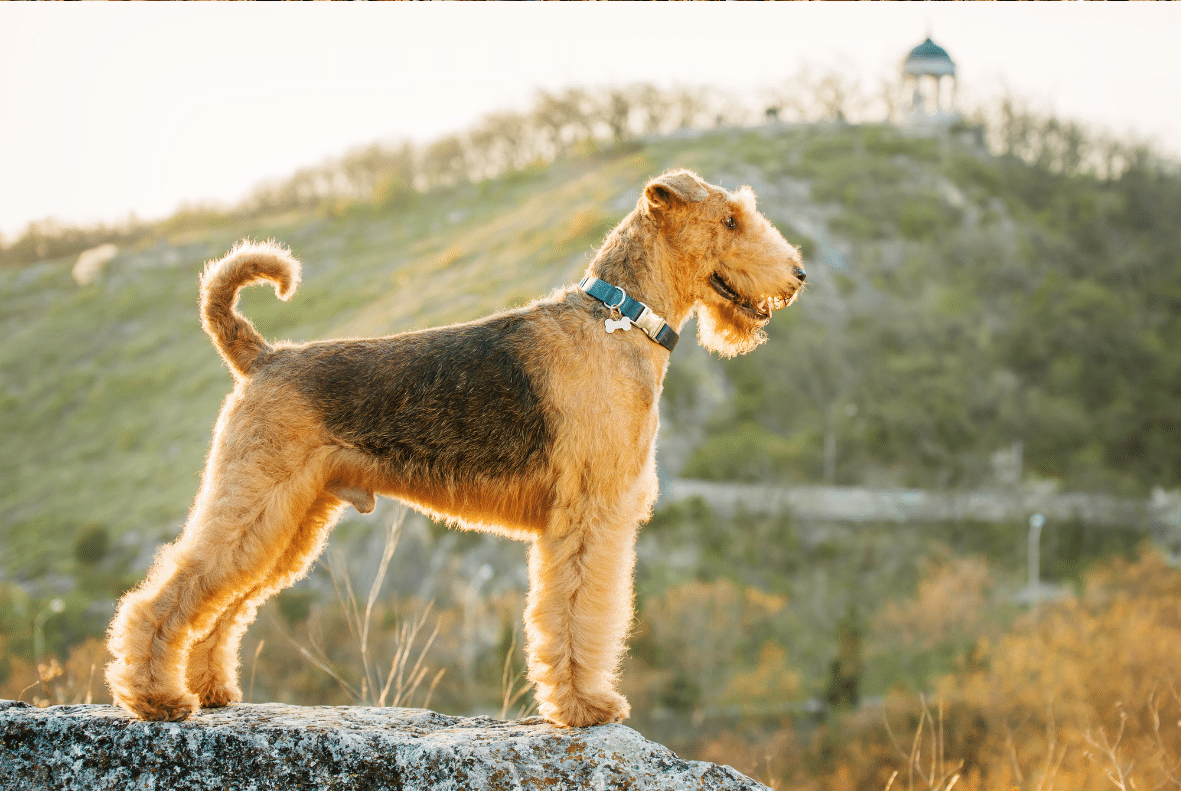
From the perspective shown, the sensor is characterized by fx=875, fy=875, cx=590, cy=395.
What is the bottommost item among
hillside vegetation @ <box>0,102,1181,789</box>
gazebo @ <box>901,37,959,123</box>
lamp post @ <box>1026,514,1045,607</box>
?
lamp post @ <box>1026,514,1045,607</box>

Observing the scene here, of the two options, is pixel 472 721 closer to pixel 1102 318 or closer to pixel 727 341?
pixel 727 341

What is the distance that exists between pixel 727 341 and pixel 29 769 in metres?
3.68

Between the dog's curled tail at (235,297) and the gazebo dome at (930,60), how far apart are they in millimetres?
97764

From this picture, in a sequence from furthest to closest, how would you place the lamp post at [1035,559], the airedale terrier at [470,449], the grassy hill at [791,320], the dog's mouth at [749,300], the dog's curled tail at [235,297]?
the grassy hill at [791,320] → the lamp post at [1035,559] → the dog's mouth at [749,300] → the dog's curled tail at [235,297] → the airedale terrier at [470,449]

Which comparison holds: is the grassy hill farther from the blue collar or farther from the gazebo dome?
the blue collar

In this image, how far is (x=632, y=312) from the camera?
13.8 feet

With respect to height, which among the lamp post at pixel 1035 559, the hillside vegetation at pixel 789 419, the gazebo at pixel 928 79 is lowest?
the lamp post at pixel 1035 559

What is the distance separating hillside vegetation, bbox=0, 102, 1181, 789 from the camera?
120 feet

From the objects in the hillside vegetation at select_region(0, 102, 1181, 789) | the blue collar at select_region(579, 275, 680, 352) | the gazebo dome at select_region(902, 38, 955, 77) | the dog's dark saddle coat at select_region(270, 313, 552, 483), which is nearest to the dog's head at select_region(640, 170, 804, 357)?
the blue collar at select_region(579, 275, 680, 352)

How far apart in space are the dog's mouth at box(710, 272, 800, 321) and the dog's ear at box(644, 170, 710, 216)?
0.41m

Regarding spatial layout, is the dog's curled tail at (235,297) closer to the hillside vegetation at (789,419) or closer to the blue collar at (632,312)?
the blue collar at (632,312)

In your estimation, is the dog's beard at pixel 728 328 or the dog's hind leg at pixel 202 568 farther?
the dog's beard at pixel 728 328

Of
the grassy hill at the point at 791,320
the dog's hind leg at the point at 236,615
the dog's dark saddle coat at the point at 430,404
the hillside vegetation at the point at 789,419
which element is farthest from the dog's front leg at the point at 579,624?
the grassy hill at the point at 791,320

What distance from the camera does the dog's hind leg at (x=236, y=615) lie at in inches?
171
